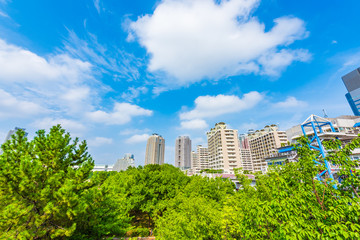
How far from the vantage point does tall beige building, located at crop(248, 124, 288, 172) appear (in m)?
91.3

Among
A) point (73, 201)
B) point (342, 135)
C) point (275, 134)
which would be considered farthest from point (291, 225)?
point (275, 134)

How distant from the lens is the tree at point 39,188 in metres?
8.20

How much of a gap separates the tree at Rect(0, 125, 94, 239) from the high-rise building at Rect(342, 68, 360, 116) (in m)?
188

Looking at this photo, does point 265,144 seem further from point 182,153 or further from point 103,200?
point 182,153

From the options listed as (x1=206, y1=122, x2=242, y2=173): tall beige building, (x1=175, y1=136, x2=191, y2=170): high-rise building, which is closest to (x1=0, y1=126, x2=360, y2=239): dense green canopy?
(x1=206, y1=122, x2=242, y2=173): tall beige building

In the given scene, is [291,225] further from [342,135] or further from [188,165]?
[188,165]

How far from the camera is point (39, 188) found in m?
9.20

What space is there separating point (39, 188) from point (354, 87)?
696ft

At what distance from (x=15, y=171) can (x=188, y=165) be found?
19715 cm

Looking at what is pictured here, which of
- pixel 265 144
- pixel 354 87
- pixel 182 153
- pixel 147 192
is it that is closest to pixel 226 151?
pixel 265 144

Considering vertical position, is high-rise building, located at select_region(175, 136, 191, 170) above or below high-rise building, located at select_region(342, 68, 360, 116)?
below

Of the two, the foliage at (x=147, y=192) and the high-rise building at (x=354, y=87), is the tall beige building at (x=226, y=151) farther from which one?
the high-rise building at (x=354, y=87)

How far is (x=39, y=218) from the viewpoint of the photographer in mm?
8906

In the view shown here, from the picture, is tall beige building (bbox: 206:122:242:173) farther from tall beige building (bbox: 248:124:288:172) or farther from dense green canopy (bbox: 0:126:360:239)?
dense green canopy (bbox: 0:126:360:239)
